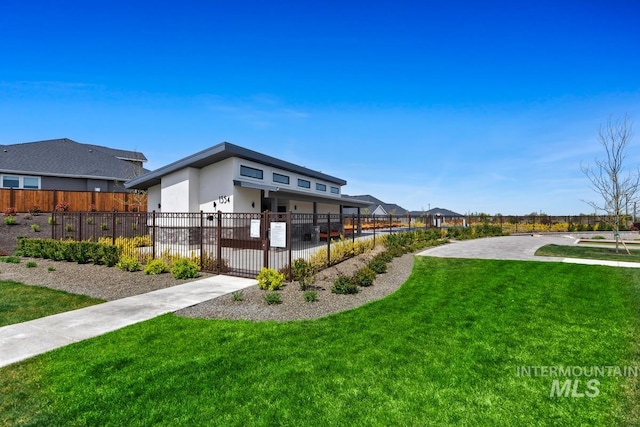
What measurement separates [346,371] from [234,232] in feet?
43.1

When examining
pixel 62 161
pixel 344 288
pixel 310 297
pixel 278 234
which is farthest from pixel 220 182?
pixel 62 161

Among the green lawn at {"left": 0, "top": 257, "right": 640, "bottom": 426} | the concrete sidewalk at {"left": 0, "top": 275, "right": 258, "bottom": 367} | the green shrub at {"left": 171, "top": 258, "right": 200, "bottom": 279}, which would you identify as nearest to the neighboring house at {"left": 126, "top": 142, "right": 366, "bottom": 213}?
the green shrub at {"left": 171, "top": 258, "right": 200, "bottom": 279}

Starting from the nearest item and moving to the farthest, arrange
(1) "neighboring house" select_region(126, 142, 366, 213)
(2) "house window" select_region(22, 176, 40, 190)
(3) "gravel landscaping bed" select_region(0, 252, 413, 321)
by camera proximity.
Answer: (3) "gravel landscaping bed" select_region(0, 252, 413, 321) < (1) "neighboring house" select_region(126, 142, 366, 213) < (2) "house window" select_region(22, 176, 40, 190)

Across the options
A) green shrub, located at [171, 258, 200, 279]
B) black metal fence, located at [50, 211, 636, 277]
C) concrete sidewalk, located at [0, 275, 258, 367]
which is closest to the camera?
concrete sidewalk, located at [0, 275, 258, 367]

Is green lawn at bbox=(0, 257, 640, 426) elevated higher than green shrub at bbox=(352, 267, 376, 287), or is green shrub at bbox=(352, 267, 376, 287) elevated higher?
green shrub at bbox=(352, 267, 376, 287)

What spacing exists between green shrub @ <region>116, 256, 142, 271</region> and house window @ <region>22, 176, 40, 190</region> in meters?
20.4

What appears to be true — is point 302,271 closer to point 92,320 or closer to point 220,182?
point 92,320

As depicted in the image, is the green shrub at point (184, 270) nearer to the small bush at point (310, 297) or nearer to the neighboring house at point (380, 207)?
the small bush at point (310, 297)

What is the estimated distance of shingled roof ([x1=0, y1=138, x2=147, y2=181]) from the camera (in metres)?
24.8

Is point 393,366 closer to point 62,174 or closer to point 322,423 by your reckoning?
point 322,423

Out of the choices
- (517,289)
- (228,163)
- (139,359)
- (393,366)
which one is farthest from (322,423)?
(228,163)

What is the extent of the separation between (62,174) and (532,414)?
33078mm

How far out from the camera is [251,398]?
3648mm

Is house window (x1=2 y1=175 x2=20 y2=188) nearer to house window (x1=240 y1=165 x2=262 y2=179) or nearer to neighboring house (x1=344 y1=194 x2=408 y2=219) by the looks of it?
house window (x1=240 y1=165 x2=262 y2=179)
